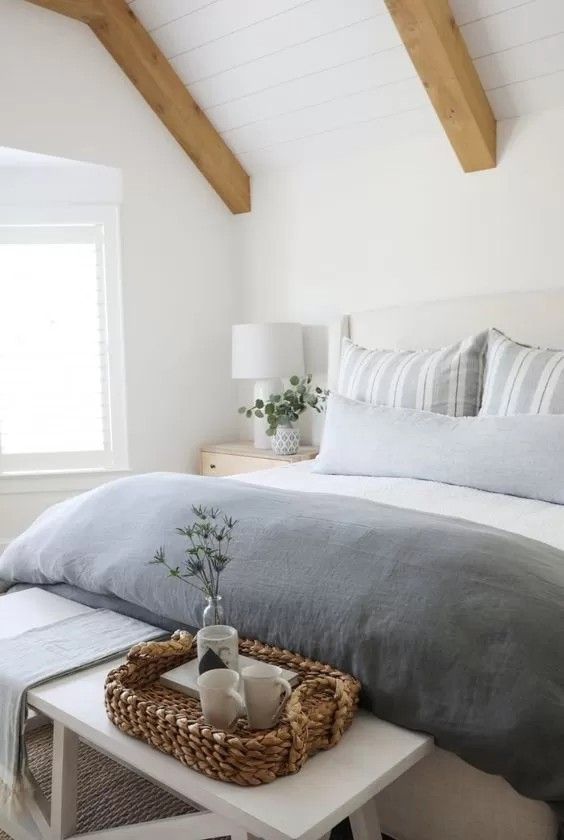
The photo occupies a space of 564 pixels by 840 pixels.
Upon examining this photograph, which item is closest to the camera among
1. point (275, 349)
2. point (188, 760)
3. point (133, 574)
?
point (188, 760)

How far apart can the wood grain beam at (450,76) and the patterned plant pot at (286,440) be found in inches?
56.3

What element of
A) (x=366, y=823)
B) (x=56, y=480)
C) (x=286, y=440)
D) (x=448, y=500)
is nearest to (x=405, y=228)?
(x=286, y=440)

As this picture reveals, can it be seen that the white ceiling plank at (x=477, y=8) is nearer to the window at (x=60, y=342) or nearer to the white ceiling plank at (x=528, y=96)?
the white ceiling plank at (x=528, y=96)

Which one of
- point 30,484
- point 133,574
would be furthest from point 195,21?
point 133,574

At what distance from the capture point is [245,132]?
12.9ft

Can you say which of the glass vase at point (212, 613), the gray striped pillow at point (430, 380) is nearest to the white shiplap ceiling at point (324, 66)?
the gray striped pillow at point (430, 380)

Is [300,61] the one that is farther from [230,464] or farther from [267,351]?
[230,464]

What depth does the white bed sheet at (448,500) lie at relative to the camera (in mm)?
1964

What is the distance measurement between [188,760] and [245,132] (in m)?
3.38

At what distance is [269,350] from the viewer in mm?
3795

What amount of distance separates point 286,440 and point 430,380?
107cm

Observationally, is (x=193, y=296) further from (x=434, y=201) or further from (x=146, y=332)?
(x=434, y=201)

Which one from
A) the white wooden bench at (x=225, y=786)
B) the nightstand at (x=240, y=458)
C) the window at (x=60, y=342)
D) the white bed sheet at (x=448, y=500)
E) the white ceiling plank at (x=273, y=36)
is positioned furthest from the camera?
the window at (x=60, y=342)

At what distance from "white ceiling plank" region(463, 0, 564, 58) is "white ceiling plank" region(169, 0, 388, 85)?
37cm
